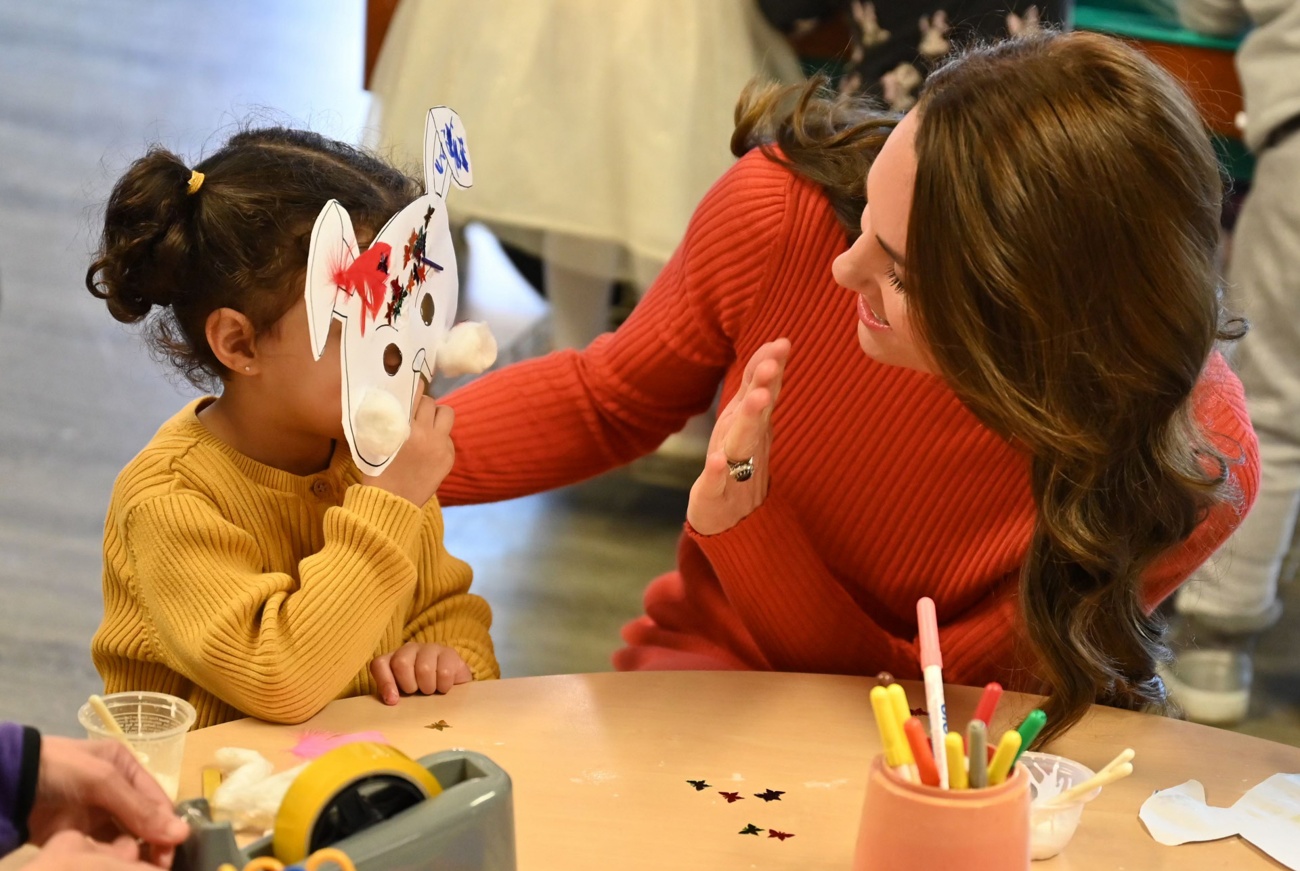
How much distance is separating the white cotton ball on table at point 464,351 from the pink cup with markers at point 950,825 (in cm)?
47

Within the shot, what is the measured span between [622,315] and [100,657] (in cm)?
202

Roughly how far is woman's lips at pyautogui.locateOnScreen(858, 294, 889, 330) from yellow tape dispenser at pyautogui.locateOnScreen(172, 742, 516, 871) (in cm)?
48

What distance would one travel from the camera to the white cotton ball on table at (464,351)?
1.11 m

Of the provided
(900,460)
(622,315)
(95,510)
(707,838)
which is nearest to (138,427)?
(95,510)

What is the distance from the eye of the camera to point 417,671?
108 centimetres

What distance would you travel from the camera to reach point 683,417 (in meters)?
1.43

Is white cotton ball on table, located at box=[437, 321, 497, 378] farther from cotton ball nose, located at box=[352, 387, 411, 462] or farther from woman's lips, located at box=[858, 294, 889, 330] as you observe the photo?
woman's lips, located at box=[858, 294, 889, 330]

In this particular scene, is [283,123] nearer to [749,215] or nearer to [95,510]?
[749,215]

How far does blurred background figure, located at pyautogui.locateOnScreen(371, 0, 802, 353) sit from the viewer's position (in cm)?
238

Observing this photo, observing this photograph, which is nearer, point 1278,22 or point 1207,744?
point 1207,744

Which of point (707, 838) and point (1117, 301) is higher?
point (1117, 301)

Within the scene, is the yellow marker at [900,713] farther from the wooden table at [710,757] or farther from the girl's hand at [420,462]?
the girl's hand at [420,462]

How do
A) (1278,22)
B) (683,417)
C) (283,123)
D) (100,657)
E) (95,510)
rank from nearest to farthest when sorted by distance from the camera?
1. (100,657)
2. (283,123)
3. (683,417)
4. (1278,22)
5. (95,510)

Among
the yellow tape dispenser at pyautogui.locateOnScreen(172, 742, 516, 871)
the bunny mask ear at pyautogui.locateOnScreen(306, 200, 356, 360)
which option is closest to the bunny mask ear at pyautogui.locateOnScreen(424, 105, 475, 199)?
the bunny mask ear at pyautogui.locateOnScreen(306, 200, 356, 360)
